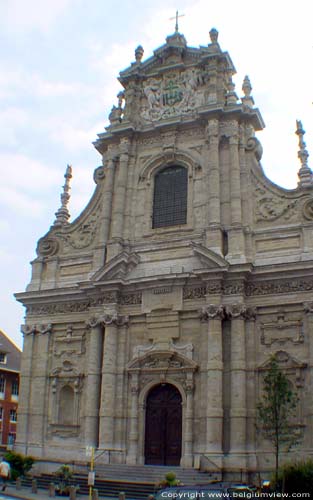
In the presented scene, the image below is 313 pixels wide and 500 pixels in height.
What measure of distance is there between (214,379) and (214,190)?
29.1ft

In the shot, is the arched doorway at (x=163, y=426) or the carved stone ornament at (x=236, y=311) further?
the arched doorway at (x=163, y=426)

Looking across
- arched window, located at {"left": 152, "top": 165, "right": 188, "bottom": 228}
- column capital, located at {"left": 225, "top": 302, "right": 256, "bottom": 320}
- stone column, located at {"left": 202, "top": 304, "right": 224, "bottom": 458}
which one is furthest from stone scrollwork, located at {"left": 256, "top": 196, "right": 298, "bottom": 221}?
stone column, located at {"left": 202, "top": 304, "right": 224, "bottom": 458}

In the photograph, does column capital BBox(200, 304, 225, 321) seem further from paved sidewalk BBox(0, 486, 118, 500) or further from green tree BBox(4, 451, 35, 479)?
green tree BBox(4, 451, 35, 479)

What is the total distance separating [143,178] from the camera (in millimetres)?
30406

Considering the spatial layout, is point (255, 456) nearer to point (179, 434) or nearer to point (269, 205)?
point (179, 434)

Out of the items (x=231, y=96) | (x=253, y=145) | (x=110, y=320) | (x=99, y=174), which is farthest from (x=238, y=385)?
(x=231, y=96)

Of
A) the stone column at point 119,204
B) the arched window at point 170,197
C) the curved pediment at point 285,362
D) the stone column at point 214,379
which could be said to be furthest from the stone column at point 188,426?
the arched window at point 170,197

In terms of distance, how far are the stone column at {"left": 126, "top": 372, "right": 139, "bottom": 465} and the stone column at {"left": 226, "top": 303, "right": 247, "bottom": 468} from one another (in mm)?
4475

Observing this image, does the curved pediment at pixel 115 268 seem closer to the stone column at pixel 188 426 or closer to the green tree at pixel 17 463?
the stone column at pixel 188 426

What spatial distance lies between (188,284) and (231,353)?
12.2 ft

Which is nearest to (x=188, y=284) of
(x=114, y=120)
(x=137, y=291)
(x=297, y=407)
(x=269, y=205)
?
(x=137, y=291)

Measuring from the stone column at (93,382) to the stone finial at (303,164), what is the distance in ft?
37.7

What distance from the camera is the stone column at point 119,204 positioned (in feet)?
94.3

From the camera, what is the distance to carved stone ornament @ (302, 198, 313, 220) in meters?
25.8
